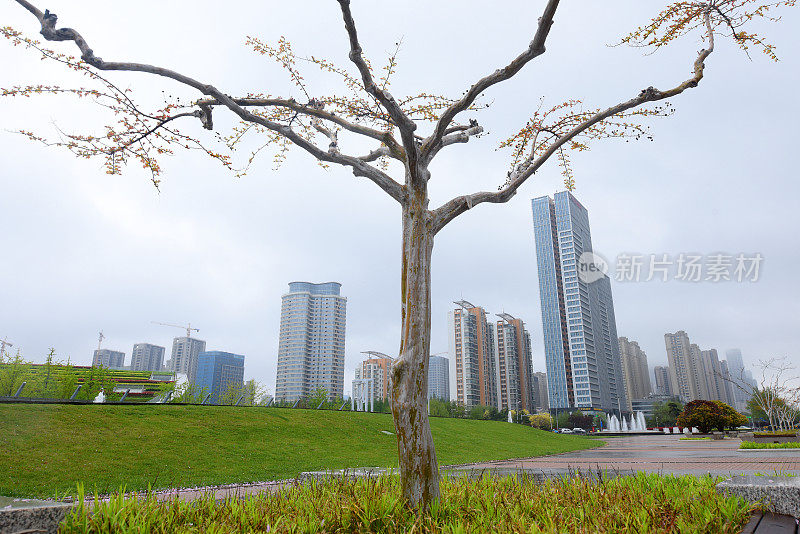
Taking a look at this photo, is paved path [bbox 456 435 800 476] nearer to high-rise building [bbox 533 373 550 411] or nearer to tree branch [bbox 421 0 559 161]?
tree branch [bbox 421 0 559 161]

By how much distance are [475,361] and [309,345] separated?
97.9 ft

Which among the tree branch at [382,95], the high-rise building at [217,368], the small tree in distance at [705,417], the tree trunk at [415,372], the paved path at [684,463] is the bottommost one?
the paved path at [684,463]

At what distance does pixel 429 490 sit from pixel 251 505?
1663 millimetres

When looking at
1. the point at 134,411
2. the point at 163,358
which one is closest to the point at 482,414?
the point at 134,411

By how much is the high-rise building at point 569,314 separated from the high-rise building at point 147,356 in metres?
89.6

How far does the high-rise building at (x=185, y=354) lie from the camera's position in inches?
4086

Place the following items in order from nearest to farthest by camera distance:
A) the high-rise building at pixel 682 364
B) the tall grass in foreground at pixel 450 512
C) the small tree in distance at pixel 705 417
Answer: the tall grass in foreground at pixel 450 512
the small tree in distance at pixel 705 417
the high-rise building at pixel 682 364

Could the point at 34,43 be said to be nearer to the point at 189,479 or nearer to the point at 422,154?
the point at 422,154

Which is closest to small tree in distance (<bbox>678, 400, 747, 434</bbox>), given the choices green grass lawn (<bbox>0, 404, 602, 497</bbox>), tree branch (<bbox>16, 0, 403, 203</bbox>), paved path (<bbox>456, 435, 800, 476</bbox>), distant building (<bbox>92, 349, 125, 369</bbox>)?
paved path (<bbox>456, 435, 800, 476</bbox>)

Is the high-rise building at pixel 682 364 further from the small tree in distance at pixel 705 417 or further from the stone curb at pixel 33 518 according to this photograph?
the stone curb at pixel 33 518

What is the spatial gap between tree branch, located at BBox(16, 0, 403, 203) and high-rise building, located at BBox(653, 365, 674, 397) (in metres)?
113

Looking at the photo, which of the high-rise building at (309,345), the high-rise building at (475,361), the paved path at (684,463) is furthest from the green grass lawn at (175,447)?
the high-rise building at (475,361)

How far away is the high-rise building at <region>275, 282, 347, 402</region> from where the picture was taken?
6938 centimetres

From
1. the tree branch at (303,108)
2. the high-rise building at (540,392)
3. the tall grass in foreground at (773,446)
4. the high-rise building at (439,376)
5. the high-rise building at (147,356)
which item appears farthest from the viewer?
the high-rise building at (540,392)
